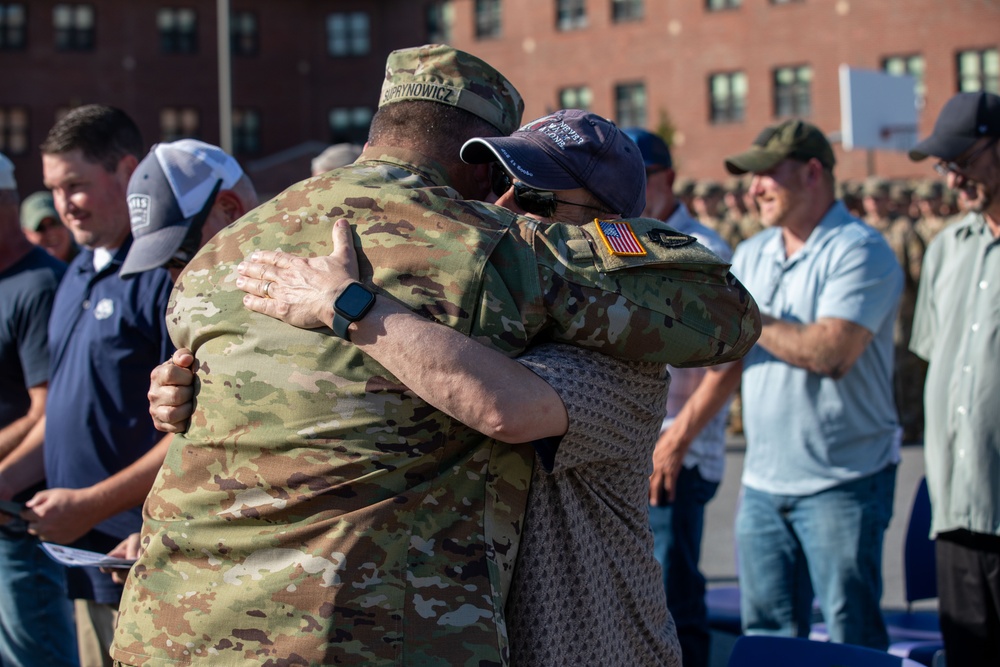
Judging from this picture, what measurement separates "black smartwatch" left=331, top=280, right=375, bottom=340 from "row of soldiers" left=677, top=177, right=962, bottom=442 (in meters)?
8.74

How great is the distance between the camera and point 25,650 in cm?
412

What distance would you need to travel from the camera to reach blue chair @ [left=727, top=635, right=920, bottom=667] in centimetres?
294

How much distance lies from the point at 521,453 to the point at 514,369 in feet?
0.66

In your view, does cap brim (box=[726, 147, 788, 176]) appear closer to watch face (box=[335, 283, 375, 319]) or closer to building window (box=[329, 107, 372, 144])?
watch face (box=[335, 283, 375, 319])

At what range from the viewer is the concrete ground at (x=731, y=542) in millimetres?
6512

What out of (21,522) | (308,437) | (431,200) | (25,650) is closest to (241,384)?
(308,437)

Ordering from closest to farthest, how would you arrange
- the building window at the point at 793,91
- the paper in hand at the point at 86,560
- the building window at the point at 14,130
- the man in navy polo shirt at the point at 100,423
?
the paper in hand at the point at 86,560
the man in navy polo shirt at the point at 100,423
the building window at the point at 793,91
the building window at the point at 14,130

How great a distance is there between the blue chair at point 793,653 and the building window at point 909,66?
34.1m

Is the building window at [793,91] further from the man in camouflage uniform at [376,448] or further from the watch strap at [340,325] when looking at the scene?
the watch strap at [340,325]

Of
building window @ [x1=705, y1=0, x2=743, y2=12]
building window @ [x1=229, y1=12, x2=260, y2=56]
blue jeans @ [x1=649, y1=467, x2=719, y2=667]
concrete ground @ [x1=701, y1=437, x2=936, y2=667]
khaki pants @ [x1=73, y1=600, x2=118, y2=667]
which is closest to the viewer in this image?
khaki pants @ [x1=73, y1=600, x2=118, y2=667]

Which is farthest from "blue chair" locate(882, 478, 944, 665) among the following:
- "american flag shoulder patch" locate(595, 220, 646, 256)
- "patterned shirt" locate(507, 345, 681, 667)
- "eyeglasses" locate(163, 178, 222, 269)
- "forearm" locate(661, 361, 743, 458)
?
"eyeglasses" locate(163, 178, 222, 269)

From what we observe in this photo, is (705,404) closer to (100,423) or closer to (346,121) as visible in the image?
(100,423)

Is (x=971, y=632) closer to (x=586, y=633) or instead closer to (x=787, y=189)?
(x=787, y=189)

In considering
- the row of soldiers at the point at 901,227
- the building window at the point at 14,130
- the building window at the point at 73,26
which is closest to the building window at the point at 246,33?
the building window at the point at 73,26
